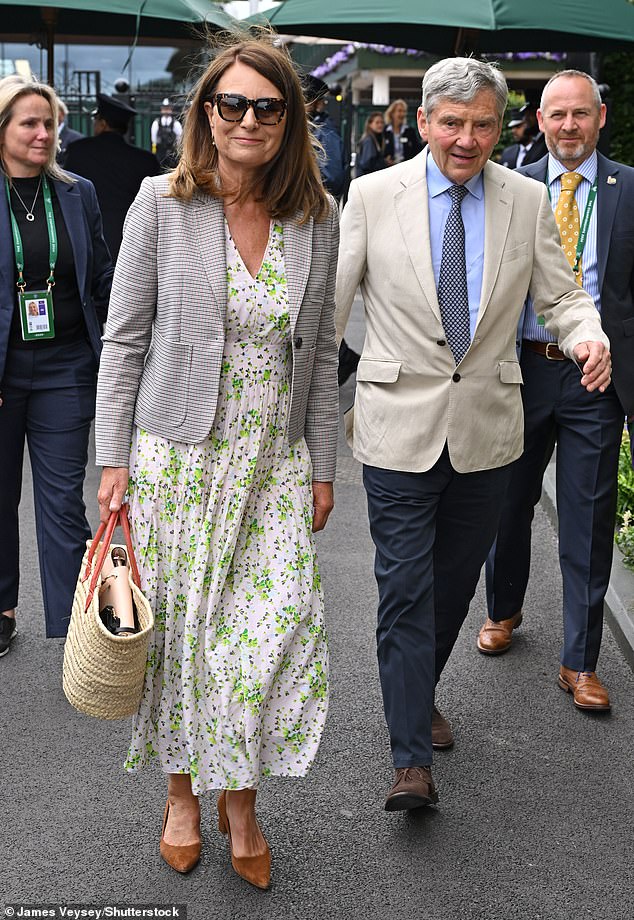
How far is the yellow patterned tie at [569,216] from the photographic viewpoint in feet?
17.5

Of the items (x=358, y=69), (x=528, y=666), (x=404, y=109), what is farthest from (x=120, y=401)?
(x=358, y=69)

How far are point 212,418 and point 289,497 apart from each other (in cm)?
36

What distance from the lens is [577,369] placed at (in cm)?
530

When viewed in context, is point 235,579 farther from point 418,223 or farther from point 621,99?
point 621,99

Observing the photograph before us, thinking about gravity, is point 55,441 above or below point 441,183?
below

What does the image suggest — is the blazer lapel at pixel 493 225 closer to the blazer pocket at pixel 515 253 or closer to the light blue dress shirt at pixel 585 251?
the blazer pocket at pixel 515 253

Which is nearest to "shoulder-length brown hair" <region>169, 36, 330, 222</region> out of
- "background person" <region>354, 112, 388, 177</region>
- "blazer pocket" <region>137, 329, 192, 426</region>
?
"blazer pocket" <region>137, 329, 192, 426</region>

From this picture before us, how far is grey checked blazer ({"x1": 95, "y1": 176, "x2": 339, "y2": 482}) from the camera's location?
146 inches

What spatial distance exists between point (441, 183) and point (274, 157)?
2.62ft

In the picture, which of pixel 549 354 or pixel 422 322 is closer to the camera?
pixel 422 322

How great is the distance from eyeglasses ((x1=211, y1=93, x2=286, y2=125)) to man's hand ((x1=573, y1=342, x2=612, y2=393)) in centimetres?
134

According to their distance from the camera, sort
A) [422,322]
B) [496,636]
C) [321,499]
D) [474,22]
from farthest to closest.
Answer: [474,22]
[496,636]
[422,322]
[321,499]

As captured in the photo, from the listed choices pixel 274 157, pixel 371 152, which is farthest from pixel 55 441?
pixel 371 152

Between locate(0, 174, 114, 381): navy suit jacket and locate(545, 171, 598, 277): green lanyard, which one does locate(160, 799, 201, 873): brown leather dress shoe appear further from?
locate(545, 171, 598, 277): green lanyard
